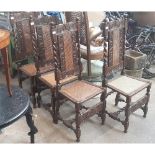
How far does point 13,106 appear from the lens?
167 cm

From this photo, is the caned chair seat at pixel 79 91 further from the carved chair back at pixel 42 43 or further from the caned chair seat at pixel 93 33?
the caned chair seat at pixel 93 33

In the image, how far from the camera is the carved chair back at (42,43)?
236 cm

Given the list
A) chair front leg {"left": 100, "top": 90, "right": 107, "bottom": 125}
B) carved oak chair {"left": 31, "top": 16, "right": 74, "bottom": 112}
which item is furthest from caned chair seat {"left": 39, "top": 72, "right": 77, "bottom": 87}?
chair front leg {"left": 100, "top": 90, "right": 107, "bottom": 125}

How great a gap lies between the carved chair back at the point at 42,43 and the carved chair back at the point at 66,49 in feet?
1.15

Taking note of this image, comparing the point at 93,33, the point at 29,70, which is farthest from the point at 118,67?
the point at 29,70

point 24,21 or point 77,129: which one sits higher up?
point 24,21

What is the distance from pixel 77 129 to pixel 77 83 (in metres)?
0.43

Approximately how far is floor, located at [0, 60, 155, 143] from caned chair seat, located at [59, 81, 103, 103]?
395 mm

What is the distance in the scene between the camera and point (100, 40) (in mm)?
2850

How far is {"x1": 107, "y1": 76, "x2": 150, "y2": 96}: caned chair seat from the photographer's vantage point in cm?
210

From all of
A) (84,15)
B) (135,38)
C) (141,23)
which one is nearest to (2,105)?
(84,15)

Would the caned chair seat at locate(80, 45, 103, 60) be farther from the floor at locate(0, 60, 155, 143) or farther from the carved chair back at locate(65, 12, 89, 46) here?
the floor at locate(0, 60, 155, 143)

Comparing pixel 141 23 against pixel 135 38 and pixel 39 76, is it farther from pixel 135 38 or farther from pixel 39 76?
pixel 39 76

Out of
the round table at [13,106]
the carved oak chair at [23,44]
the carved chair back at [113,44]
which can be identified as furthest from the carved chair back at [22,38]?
the carved chair back at [113,44]
